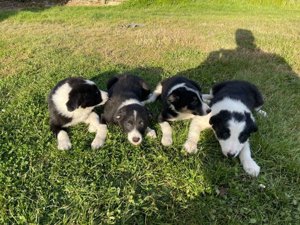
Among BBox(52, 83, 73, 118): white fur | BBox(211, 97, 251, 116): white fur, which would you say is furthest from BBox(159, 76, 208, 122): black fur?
BBox(52, 83, 73, 118): white fur

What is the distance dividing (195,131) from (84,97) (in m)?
1.74

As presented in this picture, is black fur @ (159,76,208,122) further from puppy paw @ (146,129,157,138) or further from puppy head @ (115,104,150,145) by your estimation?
puppy head @ (115,104,150,145)

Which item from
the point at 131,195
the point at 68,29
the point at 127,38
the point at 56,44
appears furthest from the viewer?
the point at 68,29

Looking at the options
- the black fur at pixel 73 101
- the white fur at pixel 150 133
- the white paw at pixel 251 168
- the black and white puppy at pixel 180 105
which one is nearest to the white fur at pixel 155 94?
the black and white puppy at pixel 180 105

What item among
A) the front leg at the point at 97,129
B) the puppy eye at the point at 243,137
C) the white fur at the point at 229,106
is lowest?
the front leg at the point at 97,129

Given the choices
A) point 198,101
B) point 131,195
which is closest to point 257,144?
point 198,101

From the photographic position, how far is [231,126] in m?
4.81

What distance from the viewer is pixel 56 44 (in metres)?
9.48

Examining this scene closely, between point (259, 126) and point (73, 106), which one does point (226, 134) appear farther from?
point (73, 106)

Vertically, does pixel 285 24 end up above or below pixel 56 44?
below

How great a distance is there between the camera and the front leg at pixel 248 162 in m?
4.73

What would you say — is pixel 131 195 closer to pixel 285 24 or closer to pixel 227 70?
pixel 227 70

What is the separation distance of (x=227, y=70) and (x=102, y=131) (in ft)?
12.7

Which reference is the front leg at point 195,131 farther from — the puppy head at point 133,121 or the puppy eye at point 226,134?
the puppy head at point 133,121
